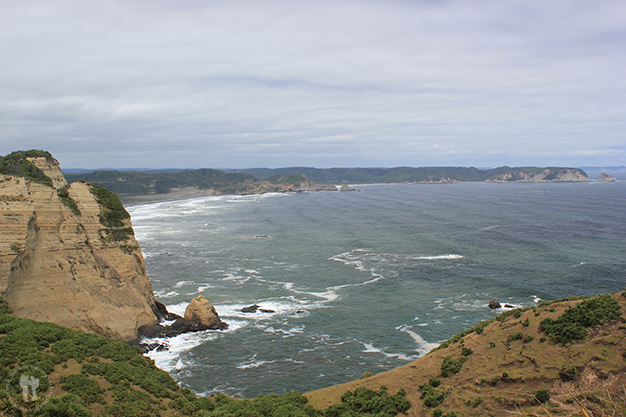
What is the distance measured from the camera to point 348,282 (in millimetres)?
60094

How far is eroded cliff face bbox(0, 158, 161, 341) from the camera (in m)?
33.0

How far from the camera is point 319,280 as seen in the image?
61.5 metres

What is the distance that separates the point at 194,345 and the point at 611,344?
35015 mm

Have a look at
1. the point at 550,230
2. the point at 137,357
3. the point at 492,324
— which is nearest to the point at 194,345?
the point at 137,357

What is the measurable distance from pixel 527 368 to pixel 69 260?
126 ft

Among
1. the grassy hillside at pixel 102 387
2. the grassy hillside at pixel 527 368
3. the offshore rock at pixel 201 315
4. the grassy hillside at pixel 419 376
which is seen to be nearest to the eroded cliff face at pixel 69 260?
the offshore rock at pixel 201 315

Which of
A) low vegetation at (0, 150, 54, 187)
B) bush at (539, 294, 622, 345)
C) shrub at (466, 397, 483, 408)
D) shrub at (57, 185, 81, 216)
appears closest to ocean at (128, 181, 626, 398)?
shrub at (466, 397, 483, 408)

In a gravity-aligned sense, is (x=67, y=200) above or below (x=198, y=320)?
above

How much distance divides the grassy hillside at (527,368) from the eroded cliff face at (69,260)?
2336cm

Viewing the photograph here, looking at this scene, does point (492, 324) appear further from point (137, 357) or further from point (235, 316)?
point (235, 316)

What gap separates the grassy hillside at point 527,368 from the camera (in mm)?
18906

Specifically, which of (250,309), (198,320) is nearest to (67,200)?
(198,320)

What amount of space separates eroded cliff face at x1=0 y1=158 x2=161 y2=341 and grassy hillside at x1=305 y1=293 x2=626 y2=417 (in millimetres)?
23358

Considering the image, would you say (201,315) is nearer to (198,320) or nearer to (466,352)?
(198,320)
